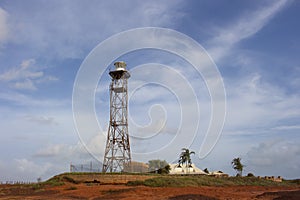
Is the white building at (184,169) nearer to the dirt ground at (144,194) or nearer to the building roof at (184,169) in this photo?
the building roof at (184,169)

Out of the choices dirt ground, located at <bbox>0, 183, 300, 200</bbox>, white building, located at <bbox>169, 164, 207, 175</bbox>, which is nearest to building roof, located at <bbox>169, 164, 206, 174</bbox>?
white building, located at <bbox>169, 164, 207, 175</bbox>

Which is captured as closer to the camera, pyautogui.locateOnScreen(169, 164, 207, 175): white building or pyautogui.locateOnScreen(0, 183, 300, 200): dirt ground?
pyautogui.locateOnScreen(0, 183, 300, 200): dirt ground

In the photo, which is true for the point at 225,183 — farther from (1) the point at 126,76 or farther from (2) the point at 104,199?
(2) the point at 104,199

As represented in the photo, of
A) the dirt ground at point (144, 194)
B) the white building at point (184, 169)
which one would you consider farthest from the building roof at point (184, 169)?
the dirt ground at point (144, 194)

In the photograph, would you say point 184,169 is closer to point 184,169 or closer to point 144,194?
point 184,169

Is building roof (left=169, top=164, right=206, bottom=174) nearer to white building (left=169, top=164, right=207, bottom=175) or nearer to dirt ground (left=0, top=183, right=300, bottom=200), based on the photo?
white building (left=169, top=164, right=207, bottom=175)

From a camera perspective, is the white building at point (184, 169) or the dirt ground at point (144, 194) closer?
the dirt ground at point (144, 194)

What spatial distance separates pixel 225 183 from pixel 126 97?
18.5 metres

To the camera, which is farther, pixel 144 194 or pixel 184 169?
pixel 184 169

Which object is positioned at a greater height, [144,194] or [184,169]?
[184,169]

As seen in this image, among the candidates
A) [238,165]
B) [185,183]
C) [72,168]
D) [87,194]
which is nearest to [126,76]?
[72,168]

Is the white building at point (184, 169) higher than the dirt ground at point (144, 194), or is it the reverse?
the white building at point (184, 169)

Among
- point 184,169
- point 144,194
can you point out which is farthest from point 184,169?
point 144,194

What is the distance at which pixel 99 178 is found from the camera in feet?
125
